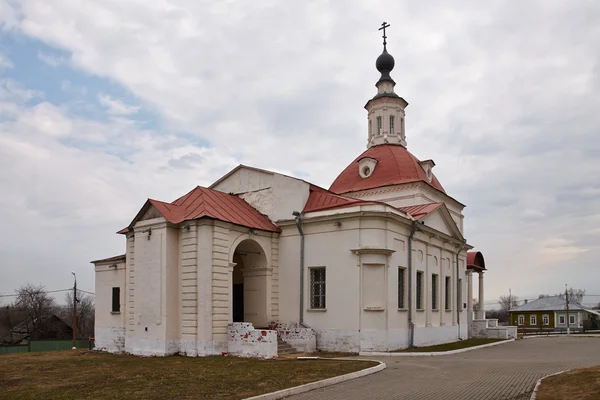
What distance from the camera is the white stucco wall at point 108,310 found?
2334cm

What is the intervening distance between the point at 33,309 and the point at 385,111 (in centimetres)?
4295

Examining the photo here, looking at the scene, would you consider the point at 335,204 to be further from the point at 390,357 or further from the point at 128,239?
the point at 128,239

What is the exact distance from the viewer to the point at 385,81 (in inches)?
1340

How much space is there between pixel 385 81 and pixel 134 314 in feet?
70.9

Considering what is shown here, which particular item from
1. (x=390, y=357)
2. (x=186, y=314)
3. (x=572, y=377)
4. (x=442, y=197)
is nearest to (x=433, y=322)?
(x=390, y=357)

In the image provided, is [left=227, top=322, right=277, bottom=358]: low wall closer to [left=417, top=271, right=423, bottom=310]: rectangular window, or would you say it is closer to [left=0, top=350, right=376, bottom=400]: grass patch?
[left=0, top=350, right=376, bottom=400]: grass patch

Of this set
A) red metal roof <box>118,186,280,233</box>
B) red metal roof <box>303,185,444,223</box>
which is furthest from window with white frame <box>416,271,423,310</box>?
red metal roof <box>118,186,280,233</box>

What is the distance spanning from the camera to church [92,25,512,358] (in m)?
19.1

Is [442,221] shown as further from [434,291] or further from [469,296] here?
[469,296]

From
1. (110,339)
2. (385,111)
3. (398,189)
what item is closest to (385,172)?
(398,189)

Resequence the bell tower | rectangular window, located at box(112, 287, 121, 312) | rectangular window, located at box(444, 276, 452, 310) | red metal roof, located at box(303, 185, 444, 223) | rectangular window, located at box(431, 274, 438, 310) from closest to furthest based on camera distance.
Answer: red metal roof, located at box(303, 185, 444, 223) → rectangular window, located at box(112, 287, 121, 312) → rectangular window, located at box(431, 274, 438, 310) → rectangular window, located at box(444, 276, 452, 310) → the bell tower

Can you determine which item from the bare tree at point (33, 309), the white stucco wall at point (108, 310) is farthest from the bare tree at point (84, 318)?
the white stucco wall at point (108, 310)

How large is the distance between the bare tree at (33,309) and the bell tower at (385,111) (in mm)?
35936

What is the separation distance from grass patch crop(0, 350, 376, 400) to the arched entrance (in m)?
4.17
